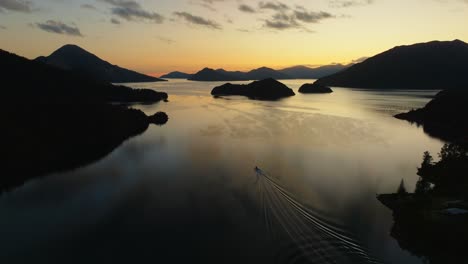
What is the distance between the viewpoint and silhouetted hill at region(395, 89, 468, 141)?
105562 mm

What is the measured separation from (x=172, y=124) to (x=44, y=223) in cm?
7716

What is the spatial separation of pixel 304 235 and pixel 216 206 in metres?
12.8

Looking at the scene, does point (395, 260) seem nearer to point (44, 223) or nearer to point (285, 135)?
point (44, 223)

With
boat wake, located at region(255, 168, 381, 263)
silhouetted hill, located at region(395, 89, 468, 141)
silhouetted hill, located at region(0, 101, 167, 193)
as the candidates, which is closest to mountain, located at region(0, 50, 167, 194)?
silhouetted hill, located at region(0, 101, 167, 193)

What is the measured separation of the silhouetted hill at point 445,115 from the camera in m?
106

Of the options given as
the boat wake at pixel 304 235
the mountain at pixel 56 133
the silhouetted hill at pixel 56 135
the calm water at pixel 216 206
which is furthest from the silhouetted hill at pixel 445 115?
the silhouetted hill at pixel 56 135

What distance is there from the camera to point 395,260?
28484 mm

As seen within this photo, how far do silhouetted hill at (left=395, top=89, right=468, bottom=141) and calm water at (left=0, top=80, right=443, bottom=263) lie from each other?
37125 millimetres

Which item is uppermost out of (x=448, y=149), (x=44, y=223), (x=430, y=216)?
(x=448, y=149)

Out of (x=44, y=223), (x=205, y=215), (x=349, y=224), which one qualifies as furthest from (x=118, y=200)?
(x=349, y=224)

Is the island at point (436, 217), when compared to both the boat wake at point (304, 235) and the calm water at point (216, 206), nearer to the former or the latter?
the calm water at point (216, 206)

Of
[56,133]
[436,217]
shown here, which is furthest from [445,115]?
[56,133]

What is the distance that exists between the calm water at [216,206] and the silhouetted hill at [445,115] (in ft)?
122

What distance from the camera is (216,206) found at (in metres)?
39.8
